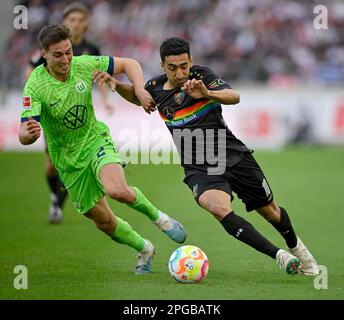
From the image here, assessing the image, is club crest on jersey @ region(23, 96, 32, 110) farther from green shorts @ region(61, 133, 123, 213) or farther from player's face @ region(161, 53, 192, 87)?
player's face @ region(161, 53, 192, 87)

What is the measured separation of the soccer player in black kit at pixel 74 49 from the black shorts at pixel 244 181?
3530 millimetres

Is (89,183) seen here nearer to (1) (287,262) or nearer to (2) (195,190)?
(2) (195,190)

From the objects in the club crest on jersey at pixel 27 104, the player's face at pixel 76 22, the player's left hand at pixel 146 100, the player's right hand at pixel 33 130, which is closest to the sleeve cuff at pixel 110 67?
the player's left hand at pixel 146 100

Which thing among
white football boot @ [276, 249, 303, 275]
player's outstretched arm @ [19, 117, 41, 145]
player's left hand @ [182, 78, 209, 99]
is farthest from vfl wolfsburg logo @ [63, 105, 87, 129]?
white football boot @ [276, 249, 303, 275]

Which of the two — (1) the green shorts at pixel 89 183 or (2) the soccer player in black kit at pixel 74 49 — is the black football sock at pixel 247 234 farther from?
(2) the soccer player in black kit at pixel 74 49

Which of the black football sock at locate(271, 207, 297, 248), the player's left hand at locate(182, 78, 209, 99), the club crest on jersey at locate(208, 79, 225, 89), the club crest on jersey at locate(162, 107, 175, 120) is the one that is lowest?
the black football sock at locate(271, 207, 297, 248)

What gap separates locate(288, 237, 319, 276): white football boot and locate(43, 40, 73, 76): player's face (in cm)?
292

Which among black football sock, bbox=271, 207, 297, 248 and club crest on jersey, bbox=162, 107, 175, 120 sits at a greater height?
club crest on jersey, bbox=162, 107, 175, 120

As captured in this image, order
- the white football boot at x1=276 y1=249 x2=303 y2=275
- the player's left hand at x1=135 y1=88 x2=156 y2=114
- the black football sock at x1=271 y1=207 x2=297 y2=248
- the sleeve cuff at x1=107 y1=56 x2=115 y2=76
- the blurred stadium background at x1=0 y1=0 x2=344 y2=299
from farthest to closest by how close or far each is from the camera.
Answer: the blurred stadium background at x1=0 y1=0 x2=344 y2=299
the sleeve cuff at x1=107 y1=56 x2=115 y2=76
the black football sock at x1=271 y1=207 x2=297 y2=248
the player's left hand at x1=135 y1=88 x2=156 y2=114
the white football boot at x1=276 y1=249 x2=303 y2=275

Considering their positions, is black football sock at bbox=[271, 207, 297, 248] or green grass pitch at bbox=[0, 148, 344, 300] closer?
green grass pitch at bbox=[0, 148, 344, 300]

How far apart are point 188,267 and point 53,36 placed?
8.38 ft

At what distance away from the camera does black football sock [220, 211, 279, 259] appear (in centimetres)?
749

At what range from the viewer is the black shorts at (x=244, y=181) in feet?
26.0

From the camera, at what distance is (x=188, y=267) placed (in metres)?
7.71
